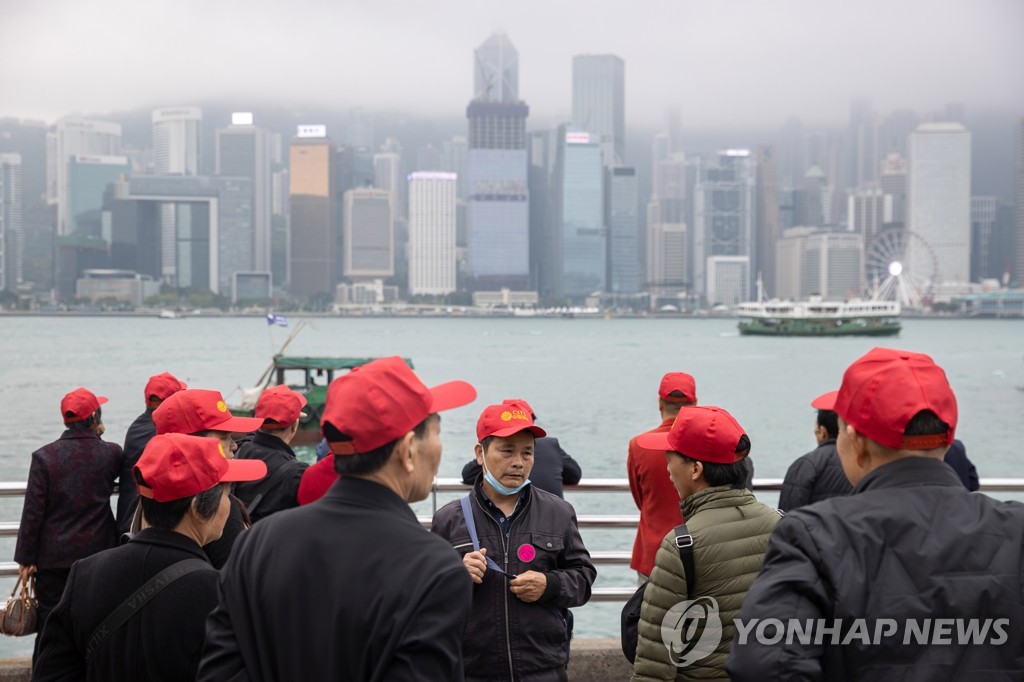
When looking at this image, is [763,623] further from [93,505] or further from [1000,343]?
[1000,343]

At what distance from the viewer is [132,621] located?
2.71 metres

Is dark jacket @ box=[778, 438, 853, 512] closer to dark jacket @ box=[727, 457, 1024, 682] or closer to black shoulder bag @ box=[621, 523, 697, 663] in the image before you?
black shoulder bag @ box=[621, 523, 697, 663]

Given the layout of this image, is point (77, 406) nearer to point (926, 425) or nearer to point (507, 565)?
point (507, 565)

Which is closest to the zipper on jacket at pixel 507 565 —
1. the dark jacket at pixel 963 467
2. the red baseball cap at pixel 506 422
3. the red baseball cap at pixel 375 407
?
the red baseball cap at pixel 506 422

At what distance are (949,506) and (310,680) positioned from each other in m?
1.48

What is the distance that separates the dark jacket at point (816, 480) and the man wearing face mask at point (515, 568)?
1.54m

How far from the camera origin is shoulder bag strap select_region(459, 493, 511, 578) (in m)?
3.66

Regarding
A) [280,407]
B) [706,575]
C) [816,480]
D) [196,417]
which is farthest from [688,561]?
[280,407]

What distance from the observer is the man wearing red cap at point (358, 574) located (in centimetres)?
211

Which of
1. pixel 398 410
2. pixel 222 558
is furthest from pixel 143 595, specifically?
pixel 398 410

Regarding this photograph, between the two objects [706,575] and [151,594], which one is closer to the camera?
[151,594]

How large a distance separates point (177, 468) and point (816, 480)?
3174 millimetres

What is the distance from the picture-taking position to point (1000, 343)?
134 meters

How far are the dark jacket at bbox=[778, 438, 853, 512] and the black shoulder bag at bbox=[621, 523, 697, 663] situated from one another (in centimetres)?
170
